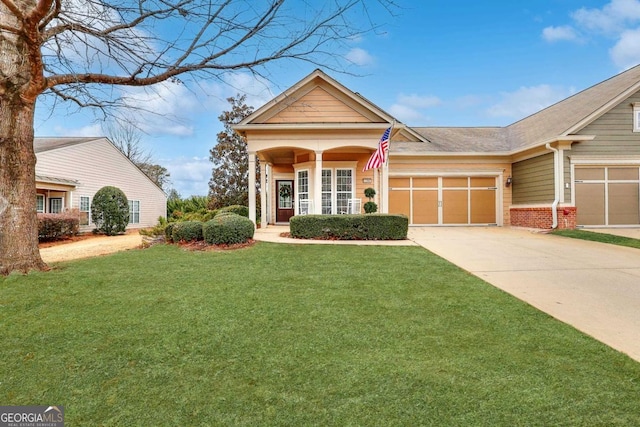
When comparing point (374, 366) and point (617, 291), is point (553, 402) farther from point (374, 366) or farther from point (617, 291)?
point (617, 291)

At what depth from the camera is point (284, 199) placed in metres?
16.5

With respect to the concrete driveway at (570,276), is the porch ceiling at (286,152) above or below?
above

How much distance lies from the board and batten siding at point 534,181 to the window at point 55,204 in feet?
73.7

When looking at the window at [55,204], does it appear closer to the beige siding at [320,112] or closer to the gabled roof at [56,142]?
the gabled roof at [56,142]

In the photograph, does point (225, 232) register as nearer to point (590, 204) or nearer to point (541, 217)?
point (541, 217)

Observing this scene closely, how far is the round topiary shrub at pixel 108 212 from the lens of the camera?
1688 centimetres

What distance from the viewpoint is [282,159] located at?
16031 millimetres

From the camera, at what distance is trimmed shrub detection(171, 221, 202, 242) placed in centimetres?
961

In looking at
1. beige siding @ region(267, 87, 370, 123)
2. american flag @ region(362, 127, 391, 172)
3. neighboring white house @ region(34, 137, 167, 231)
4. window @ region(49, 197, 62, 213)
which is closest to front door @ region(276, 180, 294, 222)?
beige siding @ region(267, 87, 370, 123)

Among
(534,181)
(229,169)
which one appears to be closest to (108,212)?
(229,169)

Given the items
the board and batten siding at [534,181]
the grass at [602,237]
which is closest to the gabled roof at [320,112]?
the board and batten siding at [534,181]

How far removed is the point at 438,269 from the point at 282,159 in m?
11.3

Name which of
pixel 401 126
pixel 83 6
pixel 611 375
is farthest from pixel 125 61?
pixel 401 126

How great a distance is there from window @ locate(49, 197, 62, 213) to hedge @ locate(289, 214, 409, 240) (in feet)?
48.0
